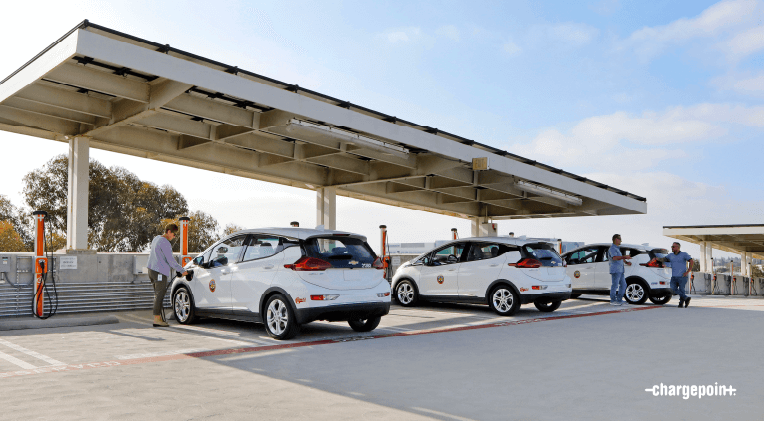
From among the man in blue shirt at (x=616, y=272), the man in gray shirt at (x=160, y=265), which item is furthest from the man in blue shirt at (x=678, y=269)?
the man in gray shirt at (x=160, y=265)

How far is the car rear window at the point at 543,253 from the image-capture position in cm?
1196

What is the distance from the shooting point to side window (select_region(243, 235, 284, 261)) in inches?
342

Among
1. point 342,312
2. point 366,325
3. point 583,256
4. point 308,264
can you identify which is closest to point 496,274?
point 366,325

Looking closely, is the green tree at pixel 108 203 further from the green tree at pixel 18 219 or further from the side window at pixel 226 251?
the side window at pixel 226 251

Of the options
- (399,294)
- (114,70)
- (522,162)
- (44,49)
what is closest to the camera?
(44,49)

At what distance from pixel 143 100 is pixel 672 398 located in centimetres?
913

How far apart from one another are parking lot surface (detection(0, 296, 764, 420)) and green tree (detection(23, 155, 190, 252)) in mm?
39806

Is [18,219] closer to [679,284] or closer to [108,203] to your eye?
[108,203]

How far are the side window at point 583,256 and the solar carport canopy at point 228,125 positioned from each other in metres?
2.23

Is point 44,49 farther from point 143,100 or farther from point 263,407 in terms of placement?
point 263,407

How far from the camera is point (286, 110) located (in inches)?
431

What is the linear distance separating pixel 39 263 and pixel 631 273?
1320 centimetres

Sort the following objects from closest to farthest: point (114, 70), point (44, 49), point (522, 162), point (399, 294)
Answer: point (44, 49) < point (114, 70) < point (399, 294) < point (522, 162)

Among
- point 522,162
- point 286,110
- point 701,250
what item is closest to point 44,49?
point 286,110
